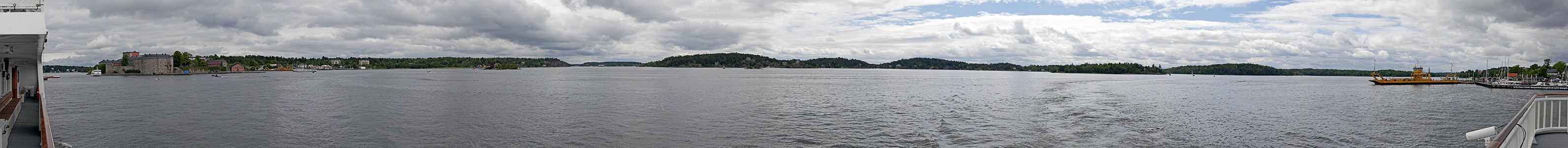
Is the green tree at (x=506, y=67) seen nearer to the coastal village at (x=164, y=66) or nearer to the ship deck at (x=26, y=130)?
the coastal village at (x=164, y=66)

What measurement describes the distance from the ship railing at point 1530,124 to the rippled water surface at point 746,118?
8.29 m

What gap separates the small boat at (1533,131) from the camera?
29.2ft

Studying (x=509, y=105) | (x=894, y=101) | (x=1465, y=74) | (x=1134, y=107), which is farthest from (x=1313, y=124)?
(x=1465, y=74)

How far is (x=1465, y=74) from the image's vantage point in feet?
392

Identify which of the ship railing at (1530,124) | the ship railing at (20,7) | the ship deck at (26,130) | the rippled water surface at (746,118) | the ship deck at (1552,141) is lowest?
the rippled water surface at (746,118)

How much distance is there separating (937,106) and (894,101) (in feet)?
13.0

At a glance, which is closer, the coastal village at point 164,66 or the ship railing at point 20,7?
the ship railing at point 20,7

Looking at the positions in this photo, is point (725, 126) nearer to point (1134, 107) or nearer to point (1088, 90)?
point (1134, 107)

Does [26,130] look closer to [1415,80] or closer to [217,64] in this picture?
[1415,80]

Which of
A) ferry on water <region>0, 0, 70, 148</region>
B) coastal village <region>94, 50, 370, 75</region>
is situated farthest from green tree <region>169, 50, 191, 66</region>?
ferry on water <region>0, 0, 70, 148</region>

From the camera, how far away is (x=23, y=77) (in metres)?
19.6

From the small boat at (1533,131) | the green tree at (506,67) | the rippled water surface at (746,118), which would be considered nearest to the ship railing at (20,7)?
the rippled water surface at (746,118)

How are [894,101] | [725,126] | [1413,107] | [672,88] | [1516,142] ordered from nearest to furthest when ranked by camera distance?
1. [1516,142]
2. [725,126]
3. [1413,107]
4. [894,101]
5. [672,88]

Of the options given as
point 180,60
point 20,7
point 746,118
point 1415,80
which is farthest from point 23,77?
point 180,60
